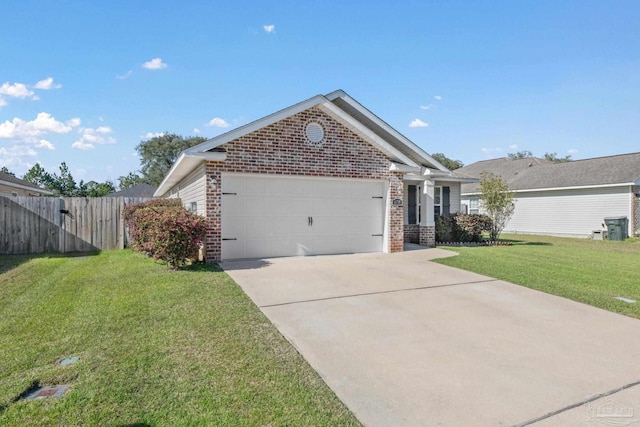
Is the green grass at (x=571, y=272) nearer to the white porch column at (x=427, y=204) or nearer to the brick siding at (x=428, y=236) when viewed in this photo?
the brick siding at (x=428, y=236)

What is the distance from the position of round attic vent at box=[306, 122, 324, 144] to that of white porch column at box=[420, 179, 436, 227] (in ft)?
16.3

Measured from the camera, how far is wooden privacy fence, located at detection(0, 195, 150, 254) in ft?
35.7

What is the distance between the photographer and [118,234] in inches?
487

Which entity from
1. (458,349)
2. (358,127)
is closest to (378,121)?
(358,127)

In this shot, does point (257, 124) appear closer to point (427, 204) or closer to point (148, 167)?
point (427, 204)

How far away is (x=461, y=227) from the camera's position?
46.0ft

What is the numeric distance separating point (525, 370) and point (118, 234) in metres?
12.8

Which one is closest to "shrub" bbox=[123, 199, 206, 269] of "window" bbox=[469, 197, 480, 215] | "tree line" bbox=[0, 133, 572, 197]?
"window" bbox=[469, 197, 480, 215]

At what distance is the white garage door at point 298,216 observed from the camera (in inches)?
352

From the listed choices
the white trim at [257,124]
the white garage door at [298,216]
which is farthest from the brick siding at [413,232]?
the white trim at [257,124]

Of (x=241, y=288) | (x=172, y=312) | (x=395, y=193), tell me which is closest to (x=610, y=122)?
(x=395, y=193)

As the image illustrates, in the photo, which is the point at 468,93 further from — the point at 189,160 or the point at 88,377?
the point at 88,377

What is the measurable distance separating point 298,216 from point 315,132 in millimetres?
2346

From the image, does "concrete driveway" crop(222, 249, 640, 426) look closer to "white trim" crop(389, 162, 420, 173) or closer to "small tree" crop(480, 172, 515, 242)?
"white trim" crop(389, 162, 420, 173)
